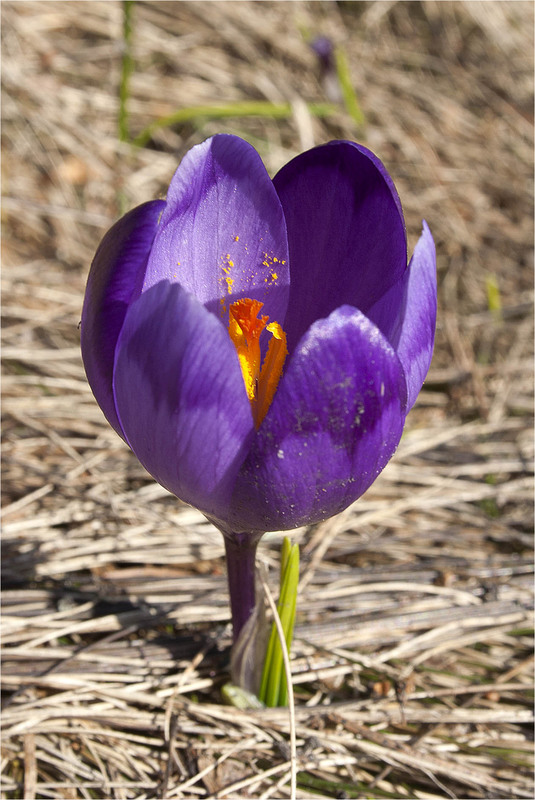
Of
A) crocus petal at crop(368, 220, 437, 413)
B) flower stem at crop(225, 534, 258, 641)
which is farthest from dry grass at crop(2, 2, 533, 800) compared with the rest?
crocus petal at crop(368, 220, 437, 413)

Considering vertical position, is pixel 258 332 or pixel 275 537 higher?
pixel 258 332

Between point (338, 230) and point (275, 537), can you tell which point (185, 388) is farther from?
point (275, 537)

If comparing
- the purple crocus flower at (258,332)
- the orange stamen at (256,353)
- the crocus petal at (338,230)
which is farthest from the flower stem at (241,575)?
the crocus petal at (338,230)

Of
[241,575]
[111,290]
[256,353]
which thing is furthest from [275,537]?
[111,290]

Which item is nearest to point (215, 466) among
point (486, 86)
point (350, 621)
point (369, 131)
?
point (350, 621)

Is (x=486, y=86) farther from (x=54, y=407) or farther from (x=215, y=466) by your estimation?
(x=215, y=466)

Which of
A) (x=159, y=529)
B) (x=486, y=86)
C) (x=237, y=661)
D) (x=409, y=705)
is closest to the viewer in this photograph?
(x=237, y=661)

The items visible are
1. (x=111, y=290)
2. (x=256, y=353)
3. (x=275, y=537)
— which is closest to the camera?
(x=111, y=290)
